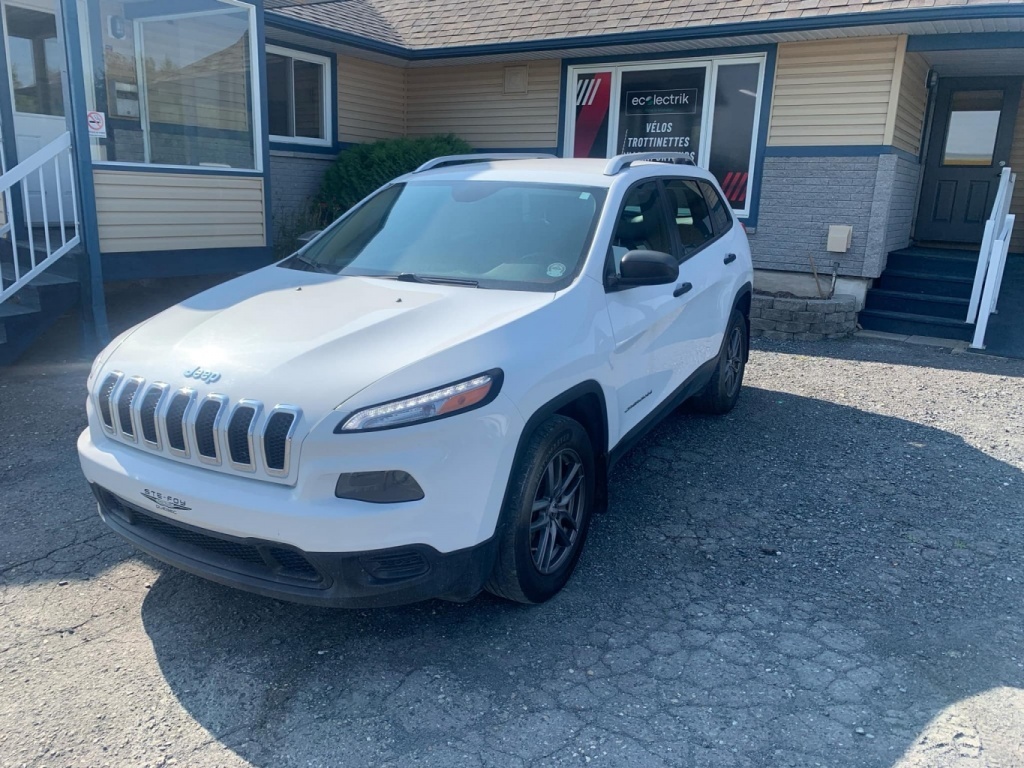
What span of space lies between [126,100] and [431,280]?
5.54 metres

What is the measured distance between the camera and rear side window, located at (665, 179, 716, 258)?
16.0ft

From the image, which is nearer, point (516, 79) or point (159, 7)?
point (159, 7)

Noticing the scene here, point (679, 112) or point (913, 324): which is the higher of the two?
point (679, 112)

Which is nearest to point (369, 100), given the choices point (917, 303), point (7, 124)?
point (7, 124)

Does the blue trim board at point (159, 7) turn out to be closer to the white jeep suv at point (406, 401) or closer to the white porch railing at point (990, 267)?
the white jeep suv at point (406, 401)

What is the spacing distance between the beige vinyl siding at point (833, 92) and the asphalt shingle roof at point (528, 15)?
1.94 ft

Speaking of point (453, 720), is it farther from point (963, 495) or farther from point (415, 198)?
point (963, 495)

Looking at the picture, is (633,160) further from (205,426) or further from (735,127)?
(735,127)

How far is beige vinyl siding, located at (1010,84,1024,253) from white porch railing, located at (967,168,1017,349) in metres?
2.82

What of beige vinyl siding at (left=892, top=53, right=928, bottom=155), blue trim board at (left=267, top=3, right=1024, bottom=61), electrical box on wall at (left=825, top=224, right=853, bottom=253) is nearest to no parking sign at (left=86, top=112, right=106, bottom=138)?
blue trim board at (left=267, top=3, right=1024, bottom=61)

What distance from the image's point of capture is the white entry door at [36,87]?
25.9 feet

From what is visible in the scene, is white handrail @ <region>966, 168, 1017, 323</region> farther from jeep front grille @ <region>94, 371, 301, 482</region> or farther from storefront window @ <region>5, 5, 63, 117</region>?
storefront window @ <region>5, 5, 63, 117</region>

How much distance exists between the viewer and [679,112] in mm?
10430

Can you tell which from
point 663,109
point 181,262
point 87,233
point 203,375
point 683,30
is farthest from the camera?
point 663,109
